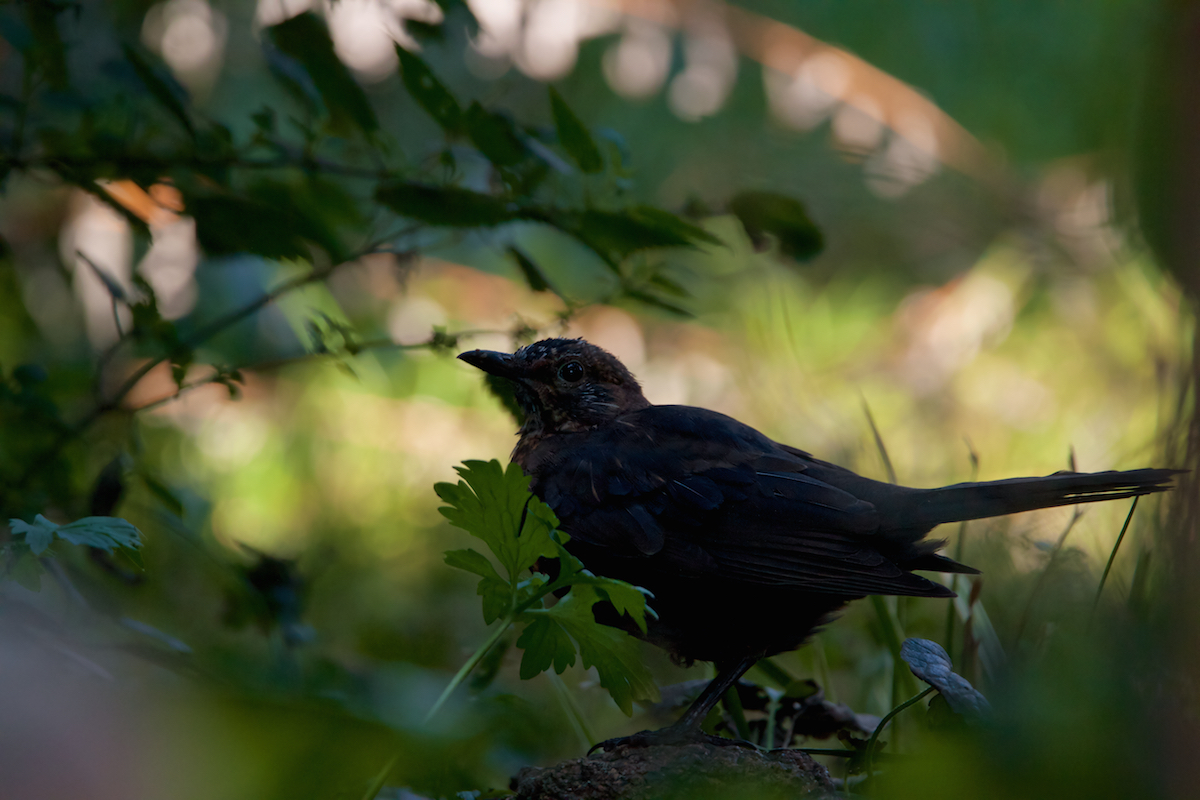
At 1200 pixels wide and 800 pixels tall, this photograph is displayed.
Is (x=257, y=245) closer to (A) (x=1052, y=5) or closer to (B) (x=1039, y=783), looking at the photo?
(B) (x=1039, y=783)

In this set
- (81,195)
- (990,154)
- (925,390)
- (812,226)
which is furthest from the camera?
(990,154)

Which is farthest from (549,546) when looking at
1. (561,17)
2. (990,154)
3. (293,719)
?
(990,154)

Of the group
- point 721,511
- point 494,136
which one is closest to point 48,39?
point 494,136

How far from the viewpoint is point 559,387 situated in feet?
9.26

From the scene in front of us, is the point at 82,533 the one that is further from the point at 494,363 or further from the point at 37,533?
the point at 494,363

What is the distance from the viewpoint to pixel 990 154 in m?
6.07

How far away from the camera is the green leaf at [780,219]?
2082 millimetres

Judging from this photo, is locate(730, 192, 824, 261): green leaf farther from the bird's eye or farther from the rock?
the rock

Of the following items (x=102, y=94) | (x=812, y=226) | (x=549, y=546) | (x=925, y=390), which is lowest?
(x=549, y=546)

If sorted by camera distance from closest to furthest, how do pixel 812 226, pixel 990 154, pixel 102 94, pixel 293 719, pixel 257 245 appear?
1. pixel 293 719
2. pixel 257 245
3. pixel 812 226
4. pixel 102 94
5. pixel 990 154

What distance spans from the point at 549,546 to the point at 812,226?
117cm

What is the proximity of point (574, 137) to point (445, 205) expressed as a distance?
348 millimetres

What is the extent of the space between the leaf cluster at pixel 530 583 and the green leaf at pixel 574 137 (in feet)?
2.53

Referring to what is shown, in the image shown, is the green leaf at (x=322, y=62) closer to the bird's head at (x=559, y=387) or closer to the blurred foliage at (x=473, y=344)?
the blurred foliage at (x=473, y=344)
